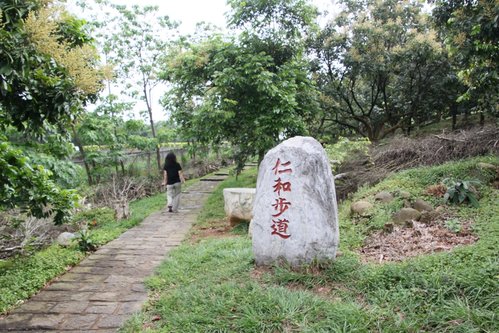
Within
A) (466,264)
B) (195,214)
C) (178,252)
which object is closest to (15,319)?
(178,252)

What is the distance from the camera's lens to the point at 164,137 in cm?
1412

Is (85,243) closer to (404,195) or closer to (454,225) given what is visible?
(404,195)

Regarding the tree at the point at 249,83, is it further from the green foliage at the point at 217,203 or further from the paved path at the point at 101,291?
the paved path at the point at 101,291

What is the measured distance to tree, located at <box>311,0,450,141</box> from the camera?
480 inches

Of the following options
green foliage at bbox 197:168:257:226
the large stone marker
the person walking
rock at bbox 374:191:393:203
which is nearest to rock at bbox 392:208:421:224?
rock at bbox 374:191:393:203

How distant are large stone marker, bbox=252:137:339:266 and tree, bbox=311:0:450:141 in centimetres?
A: 914

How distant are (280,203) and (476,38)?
445cm

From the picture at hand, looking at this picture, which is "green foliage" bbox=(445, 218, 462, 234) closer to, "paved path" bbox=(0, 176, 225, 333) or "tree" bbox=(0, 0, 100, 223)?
"paved path" bbox=(0, 176, 225, 333)

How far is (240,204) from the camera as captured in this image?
23.6 feet

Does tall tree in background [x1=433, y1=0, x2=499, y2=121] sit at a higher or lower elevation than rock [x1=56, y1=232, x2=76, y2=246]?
higher

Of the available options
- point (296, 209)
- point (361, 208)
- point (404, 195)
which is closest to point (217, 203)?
point (361, 208)

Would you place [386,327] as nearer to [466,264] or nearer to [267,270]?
[466,264]

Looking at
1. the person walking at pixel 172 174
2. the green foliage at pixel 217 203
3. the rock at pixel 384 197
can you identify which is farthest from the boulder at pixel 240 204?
the rock at pixel 384 197

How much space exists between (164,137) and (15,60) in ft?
37.1
